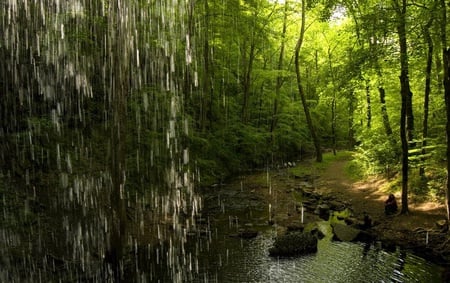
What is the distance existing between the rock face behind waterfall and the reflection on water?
302mm

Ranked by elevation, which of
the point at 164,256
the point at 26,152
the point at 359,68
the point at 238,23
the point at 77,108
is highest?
the point at 238,23

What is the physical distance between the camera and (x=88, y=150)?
16.5 m

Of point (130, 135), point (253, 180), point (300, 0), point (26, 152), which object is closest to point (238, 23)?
point (300, 0)

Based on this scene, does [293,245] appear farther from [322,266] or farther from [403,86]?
[403,86]

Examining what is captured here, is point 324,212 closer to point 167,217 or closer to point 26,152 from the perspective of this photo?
point 167,217

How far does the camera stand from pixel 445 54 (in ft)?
41.5

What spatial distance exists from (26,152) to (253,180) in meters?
14.2

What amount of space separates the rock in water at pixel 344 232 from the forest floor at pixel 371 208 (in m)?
0.71

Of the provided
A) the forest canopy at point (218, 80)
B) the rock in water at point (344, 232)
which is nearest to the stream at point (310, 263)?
the rock in water at point (344, 232)

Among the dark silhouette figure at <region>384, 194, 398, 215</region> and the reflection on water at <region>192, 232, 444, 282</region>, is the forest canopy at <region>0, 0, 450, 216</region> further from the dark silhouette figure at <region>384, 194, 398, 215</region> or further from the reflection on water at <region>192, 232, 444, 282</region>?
the reflection on water at <region>192, 232, 444, 282</region>

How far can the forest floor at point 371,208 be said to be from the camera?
502 inches

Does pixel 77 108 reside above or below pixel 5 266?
above

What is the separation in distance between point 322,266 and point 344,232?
304 centimetres

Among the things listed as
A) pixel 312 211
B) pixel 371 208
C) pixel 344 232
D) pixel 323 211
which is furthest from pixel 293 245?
pixel 371 208
